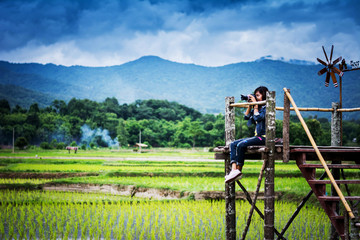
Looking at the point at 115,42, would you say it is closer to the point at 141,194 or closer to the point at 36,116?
the point at 36,116

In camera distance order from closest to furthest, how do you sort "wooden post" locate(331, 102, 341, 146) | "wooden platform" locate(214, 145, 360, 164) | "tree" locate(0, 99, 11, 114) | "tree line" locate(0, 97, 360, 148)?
1. "wooden platform" locate(214, 145, 360, 164)
2. "wooden post" locate(331, 102, 341, 146)
3. "tree line" locate(0, 97, 360, 148)
4. "tree" locate(0, 99, 11, 114)

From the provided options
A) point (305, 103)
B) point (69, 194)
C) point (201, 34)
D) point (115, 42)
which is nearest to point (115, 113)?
point (69, 194)

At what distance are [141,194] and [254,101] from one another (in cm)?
653

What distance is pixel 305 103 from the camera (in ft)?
420

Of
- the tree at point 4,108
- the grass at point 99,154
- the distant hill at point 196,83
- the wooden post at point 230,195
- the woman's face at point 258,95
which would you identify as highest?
the distant hill at point 196,83

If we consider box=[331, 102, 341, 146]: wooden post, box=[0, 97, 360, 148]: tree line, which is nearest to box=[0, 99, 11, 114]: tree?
box=[0, 97, 360, 148]: tree line

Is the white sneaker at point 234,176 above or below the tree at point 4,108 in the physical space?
below

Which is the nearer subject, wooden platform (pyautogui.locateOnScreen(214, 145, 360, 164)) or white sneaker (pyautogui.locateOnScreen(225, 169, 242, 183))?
white sneaker (pyautogui.locateOnScreen(225, 169, 242, 183))

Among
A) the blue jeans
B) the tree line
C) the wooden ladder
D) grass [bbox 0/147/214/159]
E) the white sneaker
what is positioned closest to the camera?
the wooden ladder

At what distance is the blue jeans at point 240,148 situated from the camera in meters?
4.94

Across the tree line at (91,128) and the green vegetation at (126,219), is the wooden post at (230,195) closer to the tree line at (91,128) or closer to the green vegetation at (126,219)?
the green vegetation at (126,219)

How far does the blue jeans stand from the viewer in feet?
16.2

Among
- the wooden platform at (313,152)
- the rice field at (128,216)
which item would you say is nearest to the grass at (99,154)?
the rice field at (128,216)

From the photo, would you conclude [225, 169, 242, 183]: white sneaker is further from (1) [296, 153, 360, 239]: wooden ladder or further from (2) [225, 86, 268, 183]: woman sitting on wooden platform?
(1) [296, 153, 360, 239]: wooden ladder
